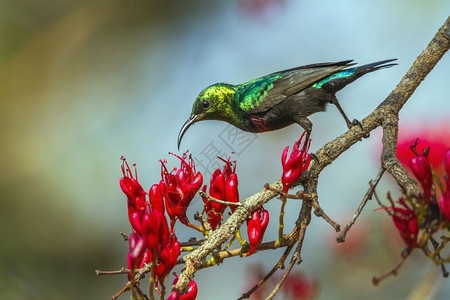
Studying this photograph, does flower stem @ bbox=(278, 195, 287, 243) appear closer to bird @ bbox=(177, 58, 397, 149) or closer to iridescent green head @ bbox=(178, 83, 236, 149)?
bird @ bbox=(177, 58, 397, 149)

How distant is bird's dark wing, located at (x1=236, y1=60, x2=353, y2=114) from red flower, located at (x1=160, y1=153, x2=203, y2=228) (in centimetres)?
145

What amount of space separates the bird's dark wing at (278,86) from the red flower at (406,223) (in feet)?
6.44

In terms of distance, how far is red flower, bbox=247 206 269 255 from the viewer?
6.66 feet

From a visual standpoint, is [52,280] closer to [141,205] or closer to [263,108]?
[263,108]

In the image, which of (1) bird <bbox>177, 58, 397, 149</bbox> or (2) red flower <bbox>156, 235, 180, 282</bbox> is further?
(1) bird <bbox>177, 58, 397, 149</bbox>

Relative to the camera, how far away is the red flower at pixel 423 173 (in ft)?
5.39

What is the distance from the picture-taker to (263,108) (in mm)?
3609

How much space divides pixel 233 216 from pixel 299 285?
0.97 meters

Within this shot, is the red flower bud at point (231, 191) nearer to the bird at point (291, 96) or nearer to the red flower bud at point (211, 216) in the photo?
the red flower bud at point (211, 216)

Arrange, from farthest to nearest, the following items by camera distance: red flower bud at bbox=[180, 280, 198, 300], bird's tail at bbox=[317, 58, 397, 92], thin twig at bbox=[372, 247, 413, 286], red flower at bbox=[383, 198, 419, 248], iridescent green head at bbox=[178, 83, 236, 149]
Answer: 1. iridescent green head at bbox=[178, 83, 236, 149]
2. bird's tail at bbox=[317, 58, 397, 92]
3. red flower bud at bbox=[180, 280, 198, 300]
4. red flower at bbox=[383, 198, 419, 248]
5. thin twig at bbox=[372, 247, 413, 286]

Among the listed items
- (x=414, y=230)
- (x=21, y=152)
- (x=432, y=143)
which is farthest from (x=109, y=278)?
(x=414, y=230)

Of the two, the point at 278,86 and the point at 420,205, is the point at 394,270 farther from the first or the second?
the point at 278,86

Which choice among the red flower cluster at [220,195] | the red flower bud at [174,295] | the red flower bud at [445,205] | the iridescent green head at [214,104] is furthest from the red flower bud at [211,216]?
the iridescent green head at [214,104]

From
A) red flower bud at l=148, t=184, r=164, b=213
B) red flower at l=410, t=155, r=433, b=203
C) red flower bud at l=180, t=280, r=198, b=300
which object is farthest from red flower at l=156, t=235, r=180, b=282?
red flower at l=410, t=155, r=433, b=203
